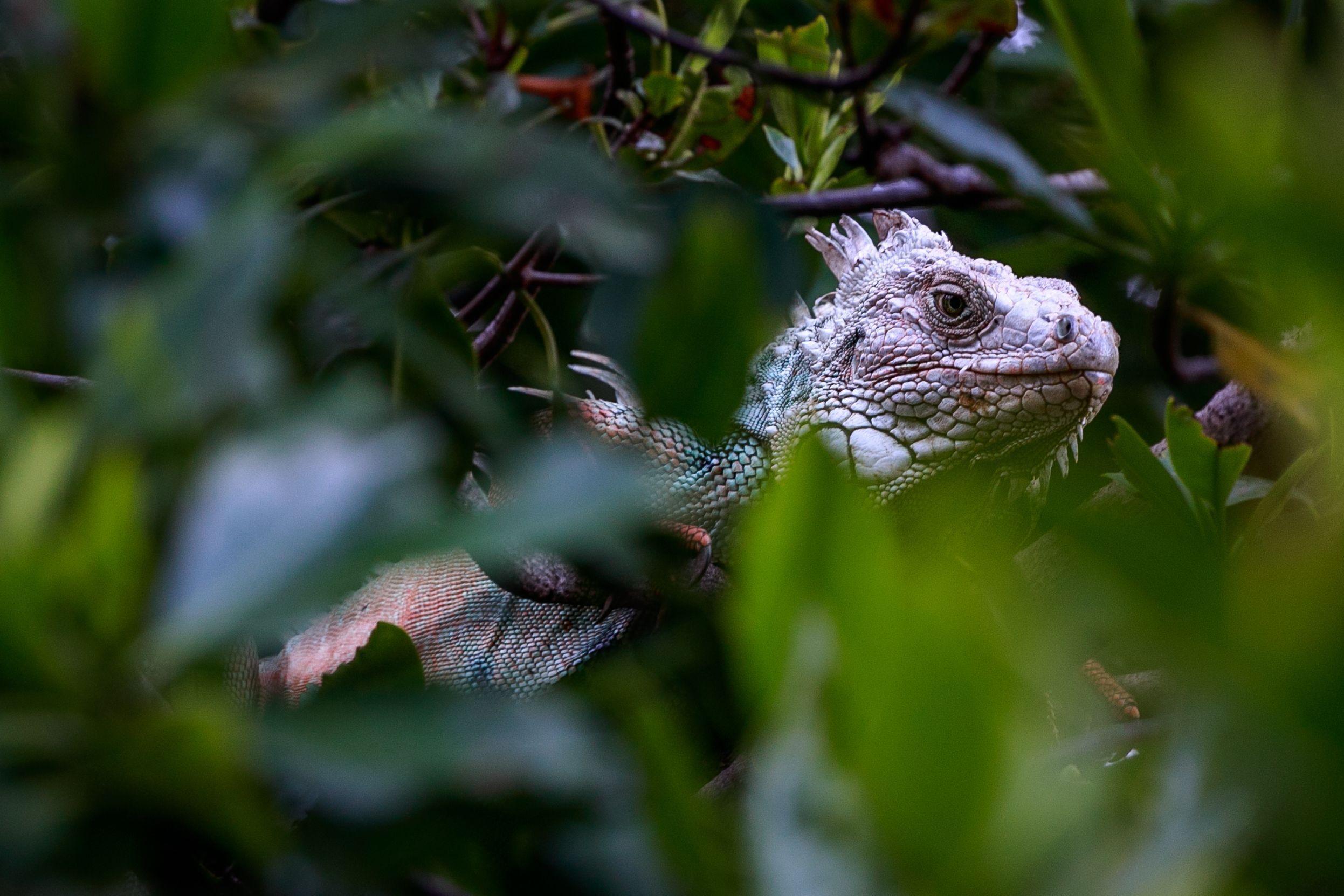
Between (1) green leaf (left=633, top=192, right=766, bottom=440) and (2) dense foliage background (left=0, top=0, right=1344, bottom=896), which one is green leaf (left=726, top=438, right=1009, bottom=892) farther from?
(1) green leaf (left=633, top=192, right=766, bottom=440)

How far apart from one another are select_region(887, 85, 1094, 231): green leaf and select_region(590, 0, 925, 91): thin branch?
0.07 meters

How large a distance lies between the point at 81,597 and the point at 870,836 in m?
0.41

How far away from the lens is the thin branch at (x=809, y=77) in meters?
0.95

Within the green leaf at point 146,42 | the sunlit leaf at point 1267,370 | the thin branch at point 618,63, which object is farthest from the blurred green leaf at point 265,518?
the thin branch at point 618,63

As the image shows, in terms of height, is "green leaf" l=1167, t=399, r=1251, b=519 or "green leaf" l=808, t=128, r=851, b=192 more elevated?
"green leaf" l=1167, t=399, r=1251, b=519

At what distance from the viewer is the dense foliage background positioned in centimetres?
44

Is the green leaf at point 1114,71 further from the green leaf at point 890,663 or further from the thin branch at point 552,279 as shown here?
the thin branch at point 552,279

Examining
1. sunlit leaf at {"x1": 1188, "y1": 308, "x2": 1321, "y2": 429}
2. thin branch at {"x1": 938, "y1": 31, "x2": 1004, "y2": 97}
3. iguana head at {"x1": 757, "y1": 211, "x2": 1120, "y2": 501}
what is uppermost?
thin branch at {"x1": 938, "y1": 31, "x2": 1004, "y2": 97}

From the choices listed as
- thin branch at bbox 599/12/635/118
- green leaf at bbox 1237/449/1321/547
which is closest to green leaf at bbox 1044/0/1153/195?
green leaf at bbox 1237/449/1321/547

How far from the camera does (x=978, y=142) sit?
1.06m

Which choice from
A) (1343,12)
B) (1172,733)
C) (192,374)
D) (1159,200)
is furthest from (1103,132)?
Result: (192,374)

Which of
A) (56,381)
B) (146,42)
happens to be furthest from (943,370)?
(146,42)

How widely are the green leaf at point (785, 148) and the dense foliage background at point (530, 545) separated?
0.85 meters

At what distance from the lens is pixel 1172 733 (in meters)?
0.46
